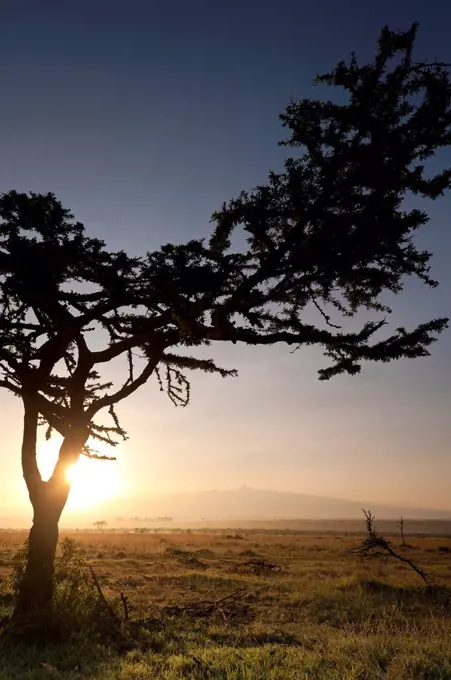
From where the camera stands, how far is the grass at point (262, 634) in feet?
26.5

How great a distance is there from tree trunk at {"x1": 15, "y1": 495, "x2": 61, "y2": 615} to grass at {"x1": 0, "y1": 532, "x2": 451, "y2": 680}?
1521 millimetres

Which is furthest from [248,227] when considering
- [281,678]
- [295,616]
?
[295,616]

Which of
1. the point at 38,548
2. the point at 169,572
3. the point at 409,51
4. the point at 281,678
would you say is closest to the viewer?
the point at 281,678

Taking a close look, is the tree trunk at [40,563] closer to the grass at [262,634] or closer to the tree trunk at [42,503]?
the tree trunk at [42,503]

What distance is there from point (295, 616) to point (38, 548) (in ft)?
21.7

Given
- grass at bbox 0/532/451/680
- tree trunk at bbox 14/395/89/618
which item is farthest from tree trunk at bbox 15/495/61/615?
grass at bbox 0/532/451/680

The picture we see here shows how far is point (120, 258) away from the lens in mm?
12141

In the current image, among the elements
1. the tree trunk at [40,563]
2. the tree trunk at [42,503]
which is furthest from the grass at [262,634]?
the tree trunk at [42,503]

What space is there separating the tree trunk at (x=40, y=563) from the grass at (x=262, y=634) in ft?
4.99

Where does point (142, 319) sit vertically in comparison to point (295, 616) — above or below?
above

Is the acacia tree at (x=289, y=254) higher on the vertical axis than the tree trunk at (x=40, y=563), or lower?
higher

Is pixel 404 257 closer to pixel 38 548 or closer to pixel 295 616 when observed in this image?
pixel 295 616

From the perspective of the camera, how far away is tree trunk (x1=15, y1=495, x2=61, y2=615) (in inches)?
462

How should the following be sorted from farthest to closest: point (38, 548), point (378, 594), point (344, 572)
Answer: point (344, 572)
point (378, 594)
point (38, 548)
